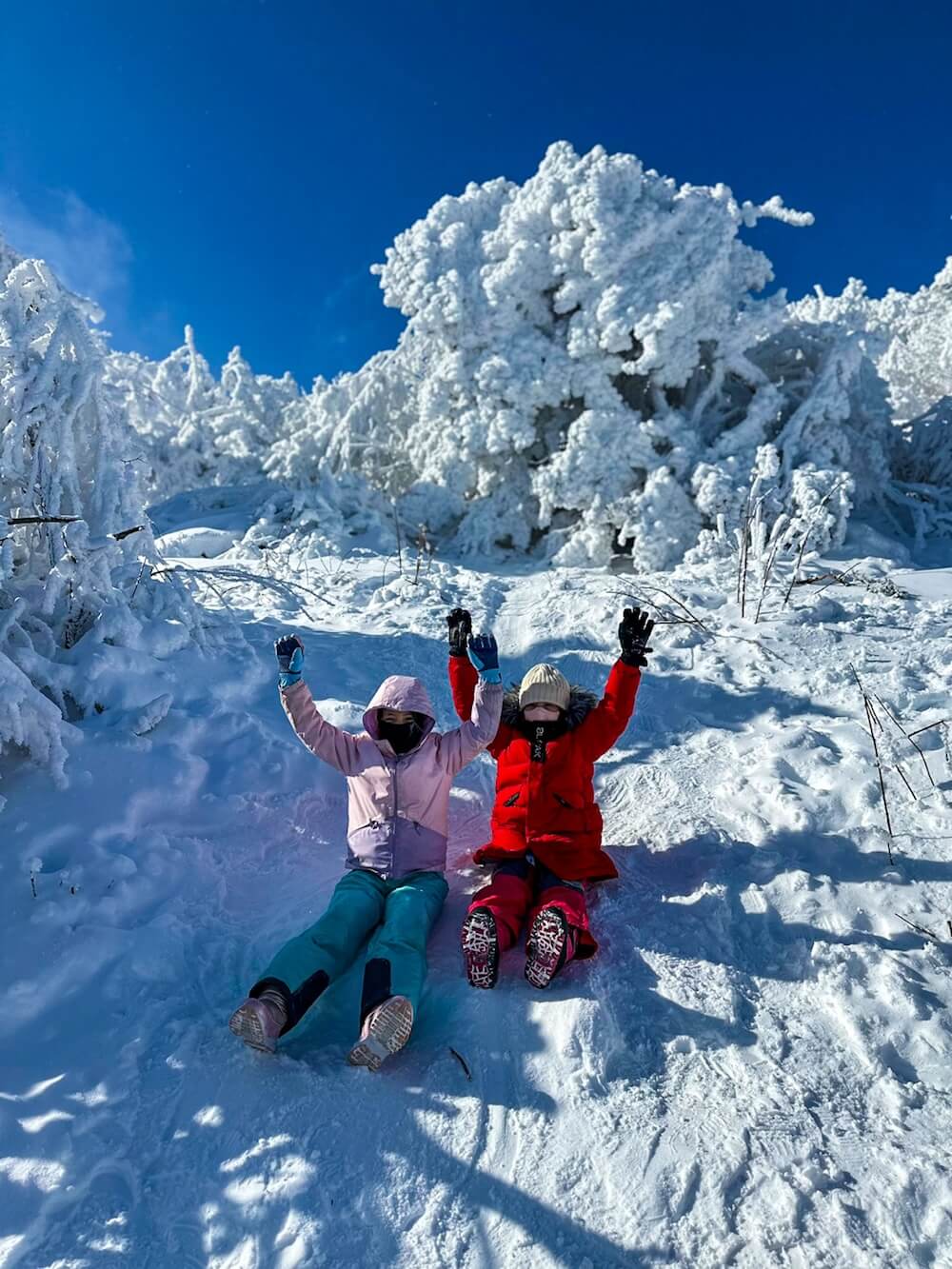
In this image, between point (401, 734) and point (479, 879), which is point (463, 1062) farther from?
point (401, 734)

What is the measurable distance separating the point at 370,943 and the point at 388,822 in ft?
1.96

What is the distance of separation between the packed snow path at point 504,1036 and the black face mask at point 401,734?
2.61 ft

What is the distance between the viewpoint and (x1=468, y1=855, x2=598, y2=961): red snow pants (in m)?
2.75

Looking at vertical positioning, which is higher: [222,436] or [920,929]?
[222,436]

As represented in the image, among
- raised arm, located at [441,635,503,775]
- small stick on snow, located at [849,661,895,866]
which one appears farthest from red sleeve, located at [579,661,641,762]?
small stick on snow, located at [849,661,895,866]

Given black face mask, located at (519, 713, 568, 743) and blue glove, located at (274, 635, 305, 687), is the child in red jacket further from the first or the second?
blue glove, located at (274, 635, 305, 687)

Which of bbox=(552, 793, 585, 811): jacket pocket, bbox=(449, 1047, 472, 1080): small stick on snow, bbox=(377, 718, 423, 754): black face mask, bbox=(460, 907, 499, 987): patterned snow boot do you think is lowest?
bbox=(449, 1047, 472, 1080): small stick on snow

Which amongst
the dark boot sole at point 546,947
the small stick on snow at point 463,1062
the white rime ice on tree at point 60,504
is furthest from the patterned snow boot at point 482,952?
the white rime ice on tree at point 60,504

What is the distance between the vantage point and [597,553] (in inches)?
338

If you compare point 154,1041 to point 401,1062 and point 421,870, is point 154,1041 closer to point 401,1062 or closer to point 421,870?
point 401,1062

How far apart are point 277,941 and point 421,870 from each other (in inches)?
27.4

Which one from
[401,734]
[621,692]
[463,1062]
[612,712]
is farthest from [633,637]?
[463,1062]

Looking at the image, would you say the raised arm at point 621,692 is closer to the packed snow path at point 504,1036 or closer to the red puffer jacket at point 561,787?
the red puffer jacket at point 561,787

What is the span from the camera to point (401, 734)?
3.40 metres
